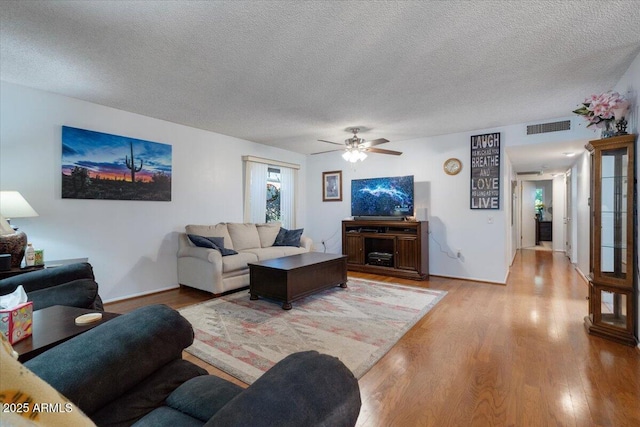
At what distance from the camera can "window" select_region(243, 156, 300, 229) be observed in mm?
5550

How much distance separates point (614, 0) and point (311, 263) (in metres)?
3.31

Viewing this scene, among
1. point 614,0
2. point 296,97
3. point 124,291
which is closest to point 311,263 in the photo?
point 296,97

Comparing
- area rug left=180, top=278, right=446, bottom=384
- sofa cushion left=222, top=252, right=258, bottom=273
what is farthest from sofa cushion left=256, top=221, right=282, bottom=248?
area rug left=180, top=278, right=446, bottom=384

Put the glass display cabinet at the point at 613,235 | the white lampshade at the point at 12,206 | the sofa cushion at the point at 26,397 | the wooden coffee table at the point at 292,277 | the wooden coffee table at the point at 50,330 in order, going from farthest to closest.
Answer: the wooden coffee table at the point at 292,277
the white lampshade at the point at 12,206
the glass display cabinet at the point at 613,235
the wooden coffee table at the point at 50,330
the sofa cushion at the point at 26,397

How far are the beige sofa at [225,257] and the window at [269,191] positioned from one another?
1.83ft

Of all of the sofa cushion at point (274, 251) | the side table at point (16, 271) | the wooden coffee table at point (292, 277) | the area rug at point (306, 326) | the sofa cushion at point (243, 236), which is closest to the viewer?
the area rug at point (306, 326)

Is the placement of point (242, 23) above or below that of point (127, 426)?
above

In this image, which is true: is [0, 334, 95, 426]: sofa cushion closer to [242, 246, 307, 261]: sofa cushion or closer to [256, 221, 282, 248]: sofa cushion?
[242, 246, 307, 261]: sofa cushion

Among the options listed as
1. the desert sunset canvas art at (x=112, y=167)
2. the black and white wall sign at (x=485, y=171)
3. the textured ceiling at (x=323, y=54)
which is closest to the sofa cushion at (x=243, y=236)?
the desert sunset canvas art at (x=112, y=167)

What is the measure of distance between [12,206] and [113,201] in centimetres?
115

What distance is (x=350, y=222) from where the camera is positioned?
18.3 feet

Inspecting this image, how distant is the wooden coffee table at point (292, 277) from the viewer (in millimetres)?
3383

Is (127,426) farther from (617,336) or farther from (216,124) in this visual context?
(216,124)

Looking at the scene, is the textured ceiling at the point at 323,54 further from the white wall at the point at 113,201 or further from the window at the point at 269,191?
the window at the point at 269,191
